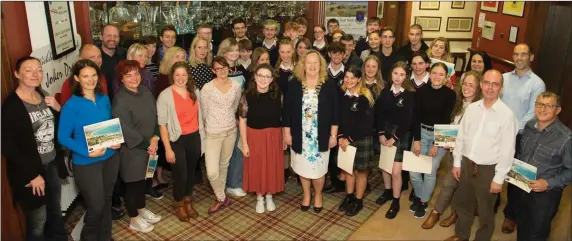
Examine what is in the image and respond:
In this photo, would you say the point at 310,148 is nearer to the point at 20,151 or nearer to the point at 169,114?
the point at 169,114

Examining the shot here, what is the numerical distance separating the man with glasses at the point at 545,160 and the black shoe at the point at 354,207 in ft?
4.49

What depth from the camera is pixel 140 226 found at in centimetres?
370

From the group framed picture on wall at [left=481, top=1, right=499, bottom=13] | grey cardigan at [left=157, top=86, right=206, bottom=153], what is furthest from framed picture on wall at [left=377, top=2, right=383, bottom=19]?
grey cardigan at [left=157, top=86, right=206, bottom=153]

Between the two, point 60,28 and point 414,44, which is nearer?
point 60,28

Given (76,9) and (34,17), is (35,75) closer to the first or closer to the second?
(34,17)

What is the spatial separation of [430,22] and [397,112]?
6.63 meters

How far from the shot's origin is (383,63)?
4699 millimetres

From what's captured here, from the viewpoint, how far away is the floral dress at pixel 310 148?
Result: 3.64 m

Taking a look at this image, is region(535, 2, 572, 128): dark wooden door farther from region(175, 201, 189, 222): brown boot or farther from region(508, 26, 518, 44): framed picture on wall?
region(175, 201, 189, 222): brown boot

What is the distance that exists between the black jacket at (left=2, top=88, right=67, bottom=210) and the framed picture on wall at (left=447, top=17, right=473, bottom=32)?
8.66 metres

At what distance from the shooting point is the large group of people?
9.62 feet

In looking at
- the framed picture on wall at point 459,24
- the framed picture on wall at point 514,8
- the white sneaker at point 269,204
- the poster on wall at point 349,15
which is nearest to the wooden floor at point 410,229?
the white sneaker at point 269,204

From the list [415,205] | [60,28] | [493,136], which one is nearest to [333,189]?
[415,205]

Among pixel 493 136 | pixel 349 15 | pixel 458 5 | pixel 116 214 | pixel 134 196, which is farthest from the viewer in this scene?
pixel 458 5
